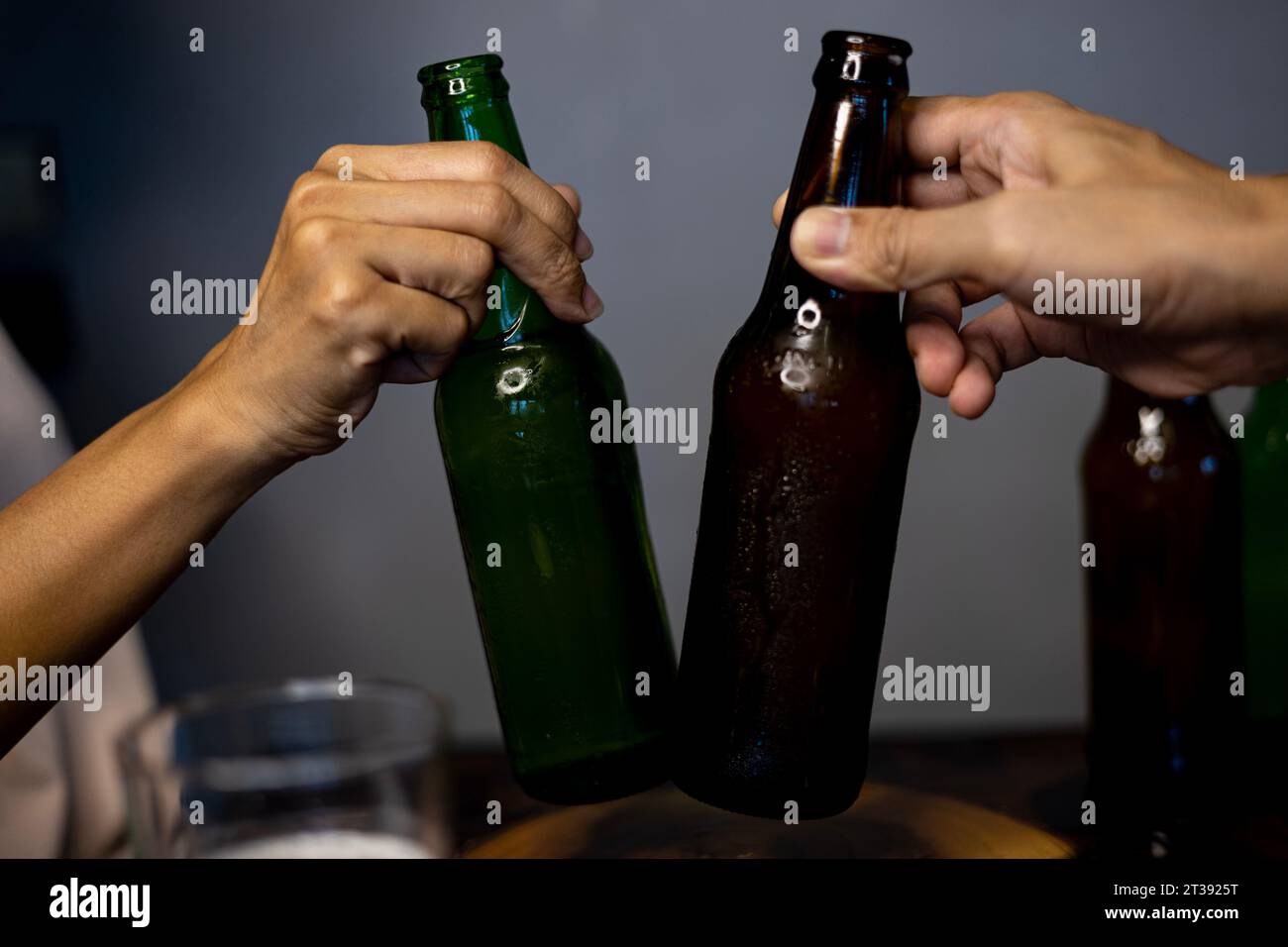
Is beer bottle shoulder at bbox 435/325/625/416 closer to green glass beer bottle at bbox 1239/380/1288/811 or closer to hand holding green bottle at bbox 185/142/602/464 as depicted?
hand holding green bottle at bbox 185/142/602/464

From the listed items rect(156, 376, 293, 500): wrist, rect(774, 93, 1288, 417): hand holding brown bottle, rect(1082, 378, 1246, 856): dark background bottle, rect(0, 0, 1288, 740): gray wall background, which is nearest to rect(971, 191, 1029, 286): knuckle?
rect(774, 93, 1288, 417): hand holding brown bottle

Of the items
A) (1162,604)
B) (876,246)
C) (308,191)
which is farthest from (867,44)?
(1162,604)

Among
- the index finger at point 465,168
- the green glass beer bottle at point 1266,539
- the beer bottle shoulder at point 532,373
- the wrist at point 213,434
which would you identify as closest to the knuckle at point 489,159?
the index finger at point 465,168

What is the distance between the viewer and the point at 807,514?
24.0 inches

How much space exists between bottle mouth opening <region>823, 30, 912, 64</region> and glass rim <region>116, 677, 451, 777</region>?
0.38 metres

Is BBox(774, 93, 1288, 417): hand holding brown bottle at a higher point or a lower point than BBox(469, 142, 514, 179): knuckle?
lower

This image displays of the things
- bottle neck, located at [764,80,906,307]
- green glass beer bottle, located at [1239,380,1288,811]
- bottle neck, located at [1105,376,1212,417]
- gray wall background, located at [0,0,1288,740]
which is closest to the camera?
bottle neck, located at [764,80,906,307]

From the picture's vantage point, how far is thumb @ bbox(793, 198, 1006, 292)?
1.95ft

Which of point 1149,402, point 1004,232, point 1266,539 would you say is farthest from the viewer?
point 1266,539

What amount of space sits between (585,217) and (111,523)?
2.35 feet

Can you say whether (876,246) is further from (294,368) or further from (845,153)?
(294,368)

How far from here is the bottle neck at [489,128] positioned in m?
0.67

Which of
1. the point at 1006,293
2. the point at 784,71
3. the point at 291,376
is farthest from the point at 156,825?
the point at 784,71

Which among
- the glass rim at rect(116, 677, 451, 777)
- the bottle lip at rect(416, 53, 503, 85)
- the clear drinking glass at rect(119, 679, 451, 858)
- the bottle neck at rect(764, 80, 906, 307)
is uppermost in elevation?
the bottle lip at rect(416, 53, 503, 85)
